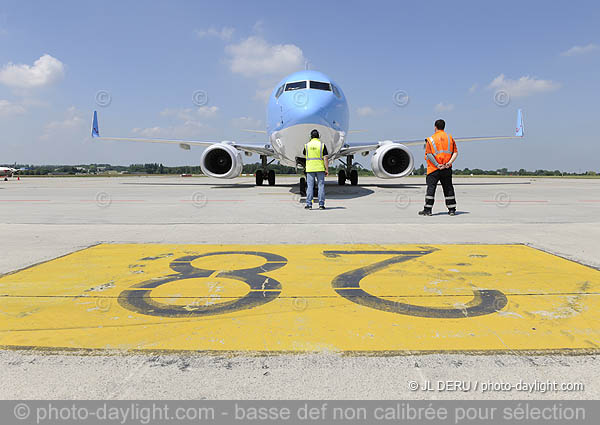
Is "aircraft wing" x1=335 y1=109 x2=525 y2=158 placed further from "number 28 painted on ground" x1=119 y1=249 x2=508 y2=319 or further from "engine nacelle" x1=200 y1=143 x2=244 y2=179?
"number 28 painted on ground" x1=119 y1=249 x2=508 y2=319

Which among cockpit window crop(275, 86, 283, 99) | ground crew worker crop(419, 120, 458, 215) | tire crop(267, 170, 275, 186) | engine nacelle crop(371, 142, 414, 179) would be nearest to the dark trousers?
ground crew worker crop(419, 120, 458, 215)

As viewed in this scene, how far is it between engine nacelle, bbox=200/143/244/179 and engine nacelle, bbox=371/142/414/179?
585 centimetres

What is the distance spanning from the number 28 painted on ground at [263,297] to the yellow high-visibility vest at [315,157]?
5.51m

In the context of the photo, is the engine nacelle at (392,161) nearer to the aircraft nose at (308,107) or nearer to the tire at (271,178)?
the aircraft nose at (308,107)

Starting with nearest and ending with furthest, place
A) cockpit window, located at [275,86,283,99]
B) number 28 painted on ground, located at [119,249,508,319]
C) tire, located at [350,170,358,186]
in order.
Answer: number 28 painted on ground, located at [119,249,508,319] → cockpit window, located at [275,86,283,99] → tire, located at [350,170,358,186]

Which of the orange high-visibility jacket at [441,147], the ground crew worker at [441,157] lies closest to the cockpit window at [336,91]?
the ground crew worker at [441,157]

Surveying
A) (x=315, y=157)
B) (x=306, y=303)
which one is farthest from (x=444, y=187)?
(x=306, y=303)

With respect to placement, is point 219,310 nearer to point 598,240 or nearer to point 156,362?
point 156,362

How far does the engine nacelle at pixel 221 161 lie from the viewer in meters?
16.5

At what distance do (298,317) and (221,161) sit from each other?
15397 mm

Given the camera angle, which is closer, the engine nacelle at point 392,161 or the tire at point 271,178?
the engine nacelle at point 392,161

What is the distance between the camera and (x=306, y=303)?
2666mm

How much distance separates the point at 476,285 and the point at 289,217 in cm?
470

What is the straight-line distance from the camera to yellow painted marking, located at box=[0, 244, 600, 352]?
6.70 ft
